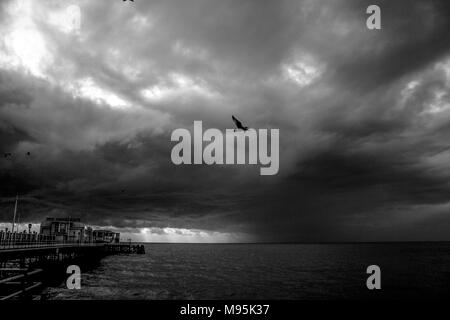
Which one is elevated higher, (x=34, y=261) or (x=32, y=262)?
(x=32, y=262)

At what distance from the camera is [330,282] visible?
5325cm

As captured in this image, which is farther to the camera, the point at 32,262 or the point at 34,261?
the point at 34,261

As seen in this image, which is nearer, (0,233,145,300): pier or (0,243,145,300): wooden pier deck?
(0,243,145,300): wooden pier deck

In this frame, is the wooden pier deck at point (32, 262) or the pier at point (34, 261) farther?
the pier at point (34, 261)
